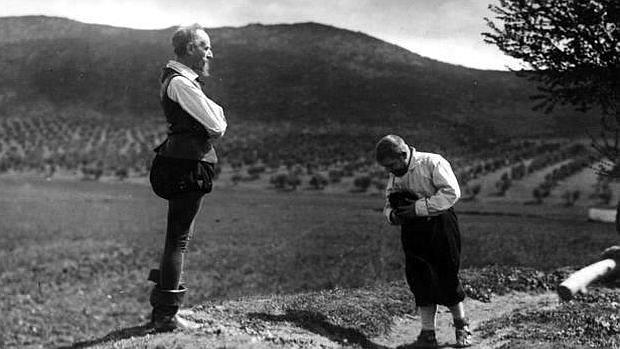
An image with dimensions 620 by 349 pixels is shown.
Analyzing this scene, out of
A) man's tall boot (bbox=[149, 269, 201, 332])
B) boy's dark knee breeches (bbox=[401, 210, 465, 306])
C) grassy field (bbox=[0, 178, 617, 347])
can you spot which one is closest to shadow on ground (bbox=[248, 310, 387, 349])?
boy's dark knee breeches (bbox=[401, 210, 465, 306])

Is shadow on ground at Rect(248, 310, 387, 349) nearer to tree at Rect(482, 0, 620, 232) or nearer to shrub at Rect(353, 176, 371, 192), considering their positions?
tree at Rect(482, 0, 620, 232)

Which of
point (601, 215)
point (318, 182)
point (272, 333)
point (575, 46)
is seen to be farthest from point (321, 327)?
point (318, 182)

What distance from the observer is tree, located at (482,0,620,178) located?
42.9 feet

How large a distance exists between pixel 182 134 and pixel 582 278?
3.72 meters

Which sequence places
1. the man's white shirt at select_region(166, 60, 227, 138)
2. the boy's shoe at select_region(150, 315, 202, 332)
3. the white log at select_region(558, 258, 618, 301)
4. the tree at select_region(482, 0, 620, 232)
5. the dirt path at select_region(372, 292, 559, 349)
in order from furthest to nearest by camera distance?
the tree at select_region(482, 0, 620, 232) → the dirt path at select_region(372, 292, 559, 349) → the boy's shoe at select_region(150, 315, 202, 332) → the man's white shirt at select_region(166, 60, 227, 138) → the white log at select_region(558, 258, 618, 301)

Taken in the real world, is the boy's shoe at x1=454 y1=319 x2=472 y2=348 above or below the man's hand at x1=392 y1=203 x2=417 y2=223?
below

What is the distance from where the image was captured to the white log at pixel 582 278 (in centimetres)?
581

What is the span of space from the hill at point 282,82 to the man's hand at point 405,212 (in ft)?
157

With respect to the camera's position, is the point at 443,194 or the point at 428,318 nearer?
the point at 443,194

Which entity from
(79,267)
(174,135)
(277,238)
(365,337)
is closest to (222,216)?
(277,238)

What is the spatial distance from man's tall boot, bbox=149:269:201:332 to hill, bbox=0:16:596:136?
48794 mm

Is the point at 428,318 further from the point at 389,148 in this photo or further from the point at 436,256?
the point at 389,148

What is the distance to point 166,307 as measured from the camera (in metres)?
6.83

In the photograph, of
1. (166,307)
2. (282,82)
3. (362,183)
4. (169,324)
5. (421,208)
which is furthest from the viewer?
(282,82)
